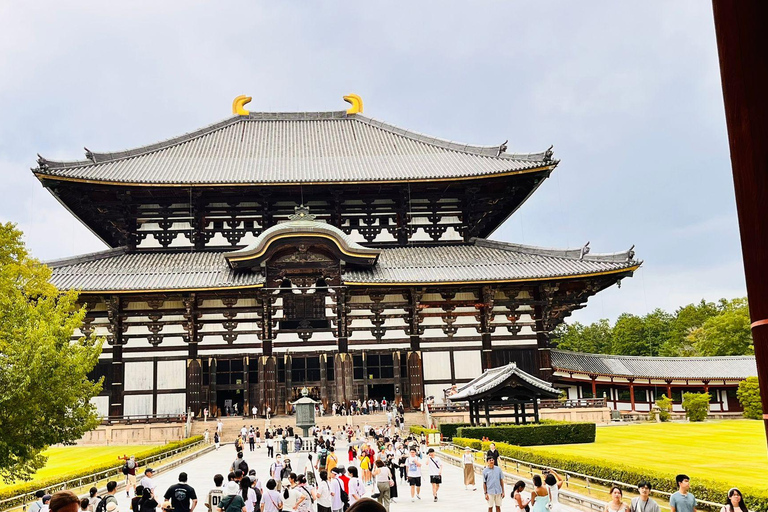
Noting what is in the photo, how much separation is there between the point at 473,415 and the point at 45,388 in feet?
68.8

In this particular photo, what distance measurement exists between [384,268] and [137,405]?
16.5 metres

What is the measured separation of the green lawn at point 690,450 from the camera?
23078 millimetres

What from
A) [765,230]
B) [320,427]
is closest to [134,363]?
[320,427]

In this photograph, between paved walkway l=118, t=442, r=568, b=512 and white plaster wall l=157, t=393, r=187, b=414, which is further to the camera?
white plaster wall l=157, t=393, r=187, b=414

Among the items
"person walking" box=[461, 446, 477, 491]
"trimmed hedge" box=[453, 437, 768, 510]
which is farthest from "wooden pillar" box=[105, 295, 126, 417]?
"person walking" box=[461, 446, 477, 491]

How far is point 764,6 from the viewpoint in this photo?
138 inches

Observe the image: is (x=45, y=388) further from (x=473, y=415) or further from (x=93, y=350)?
(x=473, y=415)

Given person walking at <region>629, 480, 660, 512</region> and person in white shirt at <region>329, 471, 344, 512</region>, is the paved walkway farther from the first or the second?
person walking at <region>629, 480, 660, 512</region>

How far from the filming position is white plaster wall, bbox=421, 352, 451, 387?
147 ft

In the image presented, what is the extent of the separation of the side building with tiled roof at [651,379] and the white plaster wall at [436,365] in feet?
46.3

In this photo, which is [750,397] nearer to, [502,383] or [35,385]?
[502,383]

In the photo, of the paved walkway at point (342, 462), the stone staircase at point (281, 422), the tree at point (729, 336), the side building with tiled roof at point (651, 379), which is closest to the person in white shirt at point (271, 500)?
the paved walkway at point (342, 462)

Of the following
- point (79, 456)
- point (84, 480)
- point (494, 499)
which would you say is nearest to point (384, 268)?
point (79, 456)

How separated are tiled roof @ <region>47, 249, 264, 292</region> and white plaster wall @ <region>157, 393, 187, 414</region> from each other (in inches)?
261
